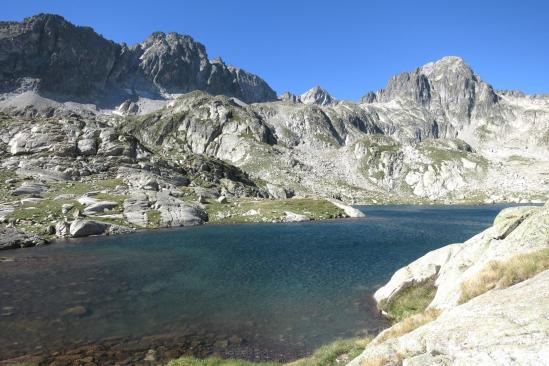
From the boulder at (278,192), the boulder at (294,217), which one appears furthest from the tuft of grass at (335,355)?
the boulder at (278,192)

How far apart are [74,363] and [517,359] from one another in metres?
20.6

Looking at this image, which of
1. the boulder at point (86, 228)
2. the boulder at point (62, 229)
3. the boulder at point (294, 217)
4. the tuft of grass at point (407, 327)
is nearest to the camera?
the tuft of grass at point (407, 327)

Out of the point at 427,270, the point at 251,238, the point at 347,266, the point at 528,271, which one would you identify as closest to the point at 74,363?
the point at 528,271

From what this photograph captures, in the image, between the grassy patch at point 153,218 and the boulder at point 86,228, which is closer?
the boulder at point 86,228

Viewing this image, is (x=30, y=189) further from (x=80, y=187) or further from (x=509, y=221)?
(x=509, y=221)

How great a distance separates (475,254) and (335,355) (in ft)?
43.7

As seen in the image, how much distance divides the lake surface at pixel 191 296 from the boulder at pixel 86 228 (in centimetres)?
503

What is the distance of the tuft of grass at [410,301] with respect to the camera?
2622cm

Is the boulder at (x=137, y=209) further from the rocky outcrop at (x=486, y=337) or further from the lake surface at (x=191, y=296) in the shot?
the rocky outcrop at (x=486, y=337)

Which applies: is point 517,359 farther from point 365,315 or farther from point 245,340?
point 365,315

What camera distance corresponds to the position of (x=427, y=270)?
3023 cm

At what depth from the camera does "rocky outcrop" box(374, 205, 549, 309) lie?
18.7 meters

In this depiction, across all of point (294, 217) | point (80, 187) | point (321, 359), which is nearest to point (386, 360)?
point (321, 359)

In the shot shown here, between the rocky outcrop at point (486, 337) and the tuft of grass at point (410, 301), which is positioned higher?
the rocky outcrop at point (486, 337)
